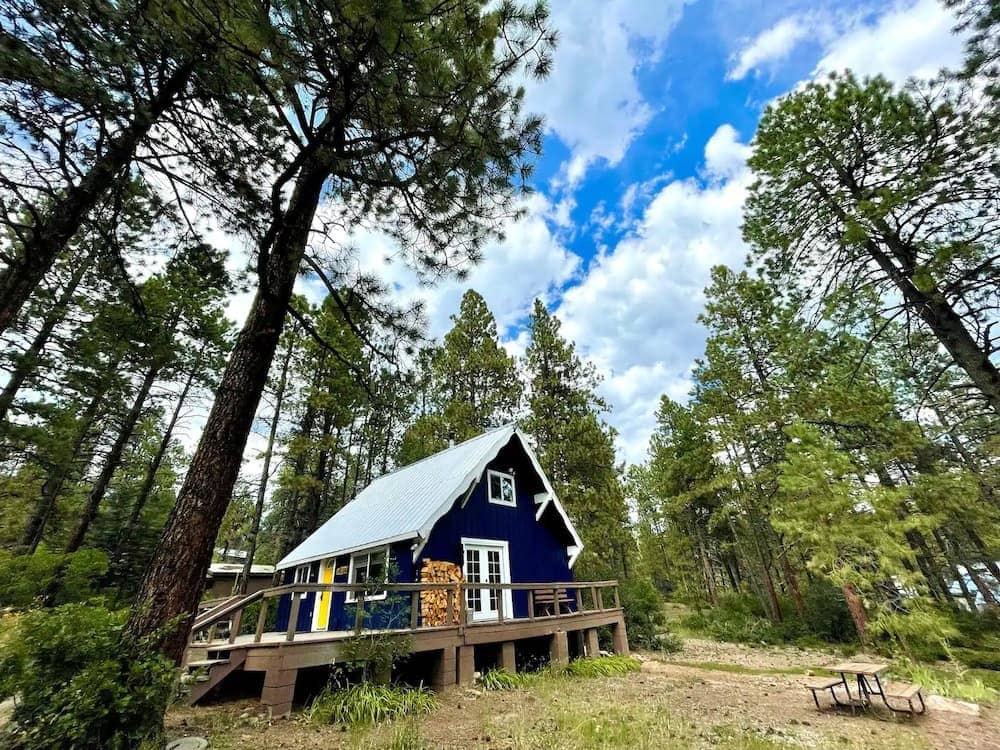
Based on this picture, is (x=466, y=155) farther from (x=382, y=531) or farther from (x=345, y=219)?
(x=382, y=531)

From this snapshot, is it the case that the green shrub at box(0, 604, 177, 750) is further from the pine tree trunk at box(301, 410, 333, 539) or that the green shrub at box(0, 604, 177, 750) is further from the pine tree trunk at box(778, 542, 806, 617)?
the pine tree trunk at box(778, 542, 806, 617)

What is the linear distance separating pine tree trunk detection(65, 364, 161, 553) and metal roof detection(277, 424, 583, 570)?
553 centimetres

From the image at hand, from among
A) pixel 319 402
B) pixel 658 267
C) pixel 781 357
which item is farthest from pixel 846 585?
pixel 319 402

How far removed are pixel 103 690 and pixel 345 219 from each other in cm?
563

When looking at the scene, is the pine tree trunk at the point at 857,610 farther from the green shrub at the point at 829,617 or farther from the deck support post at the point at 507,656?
the deck support post at the point at 507,656

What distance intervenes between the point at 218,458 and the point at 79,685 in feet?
6.01

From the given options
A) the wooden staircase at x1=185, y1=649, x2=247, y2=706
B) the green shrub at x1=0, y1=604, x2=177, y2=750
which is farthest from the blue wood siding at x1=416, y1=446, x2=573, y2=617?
the green shrub at x1=0, y1=604, x2=177, y2=750

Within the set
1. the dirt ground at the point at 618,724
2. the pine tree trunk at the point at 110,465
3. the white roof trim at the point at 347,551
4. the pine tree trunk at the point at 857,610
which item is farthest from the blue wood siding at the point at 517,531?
the pine tree trunk at the point at 110,465

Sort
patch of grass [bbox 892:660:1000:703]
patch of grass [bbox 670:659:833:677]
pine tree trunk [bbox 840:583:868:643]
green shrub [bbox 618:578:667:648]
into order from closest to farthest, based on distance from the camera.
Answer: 1. patch of grass [bbox 892:660:1000:703]
2. patch of grass [bbox 670:659:833:677]
3. pine tree trunk [bbox 840:583:868:643]
4. green shrub [bbox 618:578:667:648]

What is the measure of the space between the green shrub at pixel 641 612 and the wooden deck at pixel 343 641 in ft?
8.98

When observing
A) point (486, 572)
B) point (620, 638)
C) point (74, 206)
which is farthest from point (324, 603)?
point (74, 206)

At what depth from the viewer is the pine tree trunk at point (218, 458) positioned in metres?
3.49

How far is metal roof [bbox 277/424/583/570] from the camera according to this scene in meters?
9.31

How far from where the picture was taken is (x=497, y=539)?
36.9 ft
